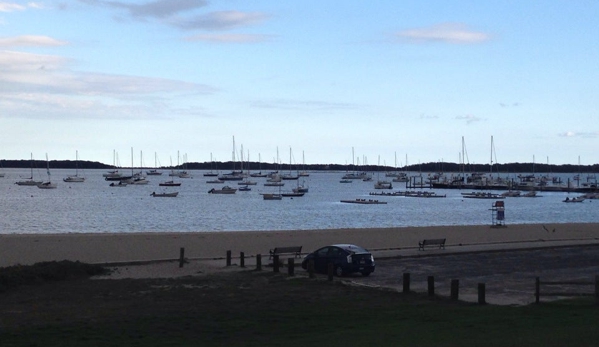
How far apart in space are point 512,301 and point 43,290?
14.8 m

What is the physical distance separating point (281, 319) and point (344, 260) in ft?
36.9

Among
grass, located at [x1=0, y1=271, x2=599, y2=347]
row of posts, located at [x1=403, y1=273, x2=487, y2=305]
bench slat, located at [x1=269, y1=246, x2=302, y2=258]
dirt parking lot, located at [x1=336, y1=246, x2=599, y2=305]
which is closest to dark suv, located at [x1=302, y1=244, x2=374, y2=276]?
dirt parking lot, located at [x1=336, y1=246, x2=599, y2=305]

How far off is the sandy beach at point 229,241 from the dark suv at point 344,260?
7916mm

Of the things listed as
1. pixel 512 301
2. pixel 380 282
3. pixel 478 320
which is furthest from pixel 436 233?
pixel 478 320

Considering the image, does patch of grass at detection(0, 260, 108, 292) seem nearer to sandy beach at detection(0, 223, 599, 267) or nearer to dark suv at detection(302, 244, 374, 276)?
sandy beach at detection(0, 223, 599, 267)

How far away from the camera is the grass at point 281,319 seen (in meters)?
16.0

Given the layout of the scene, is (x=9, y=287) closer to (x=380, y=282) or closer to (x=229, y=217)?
(x=380, y=282)

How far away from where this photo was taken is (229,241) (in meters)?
48.5

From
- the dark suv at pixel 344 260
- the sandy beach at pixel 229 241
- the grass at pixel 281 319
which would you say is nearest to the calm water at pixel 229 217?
the sandy beach at pixel 229 241

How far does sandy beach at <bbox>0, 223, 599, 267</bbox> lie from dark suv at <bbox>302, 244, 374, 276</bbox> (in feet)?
26.0

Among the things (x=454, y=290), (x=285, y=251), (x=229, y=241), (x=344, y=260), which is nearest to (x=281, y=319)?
(x=454, y=290)

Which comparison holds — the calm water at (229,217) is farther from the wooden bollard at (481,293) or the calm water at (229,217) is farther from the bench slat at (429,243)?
the wooden bollard at (481,293)

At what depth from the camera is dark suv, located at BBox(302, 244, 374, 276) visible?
2997 centimetres

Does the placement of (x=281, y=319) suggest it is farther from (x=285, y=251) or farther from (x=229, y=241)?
(x=229, y=241)
